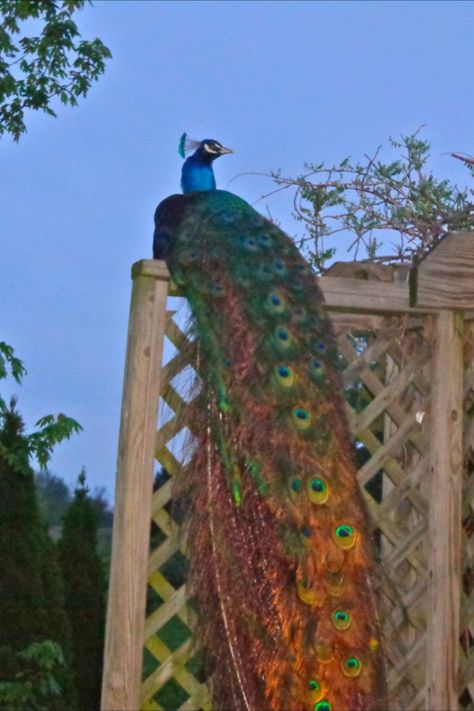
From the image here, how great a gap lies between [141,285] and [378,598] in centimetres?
119

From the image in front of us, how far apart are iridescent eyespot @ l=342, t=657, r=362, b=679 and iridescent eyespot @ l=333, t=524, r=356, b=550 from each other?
326 mm

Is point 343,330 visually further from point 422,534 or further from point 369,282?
point 422,534

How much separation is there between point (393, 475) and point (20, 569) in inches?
200

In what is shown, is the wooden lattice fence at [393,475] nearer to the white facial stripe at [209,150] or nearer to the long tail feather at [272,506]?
the long tail feather at [272,506]

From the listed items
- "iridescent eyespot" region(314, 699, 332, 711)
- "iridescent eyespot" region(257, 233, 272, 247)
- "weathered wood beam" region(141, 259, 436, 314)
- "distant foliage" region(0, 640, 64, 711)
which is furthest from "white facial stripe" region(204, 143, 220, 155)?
"distant foliage" region(0, 640, 64, 711)

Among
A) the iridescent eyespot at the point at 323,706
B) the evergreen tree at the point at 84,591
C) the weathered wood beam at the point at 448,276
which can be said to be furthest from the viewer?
the evergreen tree at the point at 84,591

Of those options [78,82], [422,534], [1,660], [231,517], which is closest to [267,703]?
[231,517]

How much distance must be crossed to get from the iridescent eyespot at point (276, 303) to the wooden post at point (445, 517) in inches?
24.2

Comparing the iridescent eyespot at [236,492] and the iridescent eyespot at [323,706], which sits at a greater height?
the iridescent eyespot at [236,492]

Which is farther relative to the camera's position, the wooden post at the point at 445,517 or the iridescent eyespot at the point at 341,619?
the wooden post at the point at 445,517

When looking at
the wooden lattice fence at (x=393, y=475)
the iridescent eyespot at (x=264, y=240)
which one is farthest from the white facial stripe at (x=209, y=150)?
the iridescent eyespot at (x=264, y=240)

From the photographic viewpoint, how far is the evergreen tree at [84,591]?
1027 centimetres

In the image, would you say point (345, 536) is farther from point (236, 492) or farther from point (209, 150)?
point (209, 150)

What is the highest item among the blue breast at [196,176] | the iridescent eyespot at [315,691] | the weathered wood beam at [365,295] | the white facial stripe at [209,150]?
the white facial stripe at [209,150]
